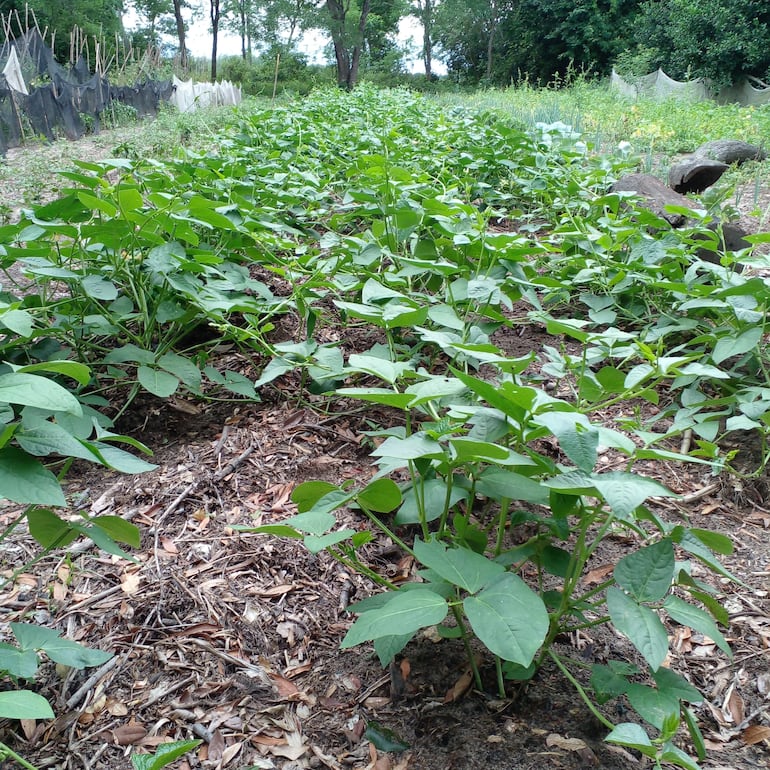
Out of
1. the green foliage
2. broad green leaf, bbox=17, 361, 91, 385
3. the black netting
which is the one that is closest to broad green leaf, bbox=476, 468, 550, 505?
broad green leaf, bbox=17, 361, 91, 385

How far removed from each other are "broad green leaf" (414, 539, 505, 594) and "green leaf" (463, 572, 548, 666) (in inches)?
0.8

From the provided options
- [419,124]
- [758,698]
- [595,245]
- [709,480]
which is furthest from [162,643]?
[419,124]

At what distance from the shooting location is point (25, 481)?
32.9 inches

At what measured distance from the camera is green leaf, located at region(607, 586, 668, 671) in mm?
781

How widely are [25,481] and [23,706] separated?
29 cm

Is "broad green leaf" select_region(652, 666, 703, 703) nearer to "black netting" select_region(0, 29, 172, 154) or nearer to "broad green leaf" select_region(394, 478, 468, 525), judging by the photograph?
"broad green leaf" select_region(394, 478, 468, 525)

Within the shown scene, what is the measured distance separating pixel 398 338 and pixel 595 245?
108 centimetres

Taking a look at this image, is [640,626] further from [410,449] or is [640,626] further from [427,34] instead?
[427,34]

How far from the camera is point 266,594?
1305mm

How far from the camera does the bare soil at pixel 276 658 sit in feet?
3.22

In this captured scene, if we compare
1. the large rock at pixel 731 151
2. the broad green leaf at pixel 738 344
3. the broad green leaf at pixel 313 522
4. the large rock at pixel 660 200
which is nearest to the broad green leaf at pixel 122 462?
the broad green leaf at pixel 313 522

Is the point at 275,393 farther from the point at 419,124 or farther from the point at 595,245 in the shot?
the point at 419,124

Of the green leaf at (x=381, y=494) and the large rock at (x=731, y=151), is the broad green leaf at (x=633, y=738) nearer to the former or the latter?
the green leaf at (x=381, y=494)

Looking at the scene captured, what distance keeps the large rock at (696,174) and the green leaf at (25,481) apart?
4.91m
